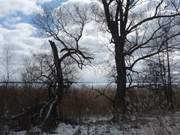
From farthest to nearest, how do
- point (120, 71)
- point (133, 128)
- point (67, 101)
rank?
point (120, 71) < point (67, 101) < point (133, 128)

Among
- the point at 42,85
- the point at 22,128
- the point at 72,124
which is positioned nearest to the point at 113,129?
the point at 72,124

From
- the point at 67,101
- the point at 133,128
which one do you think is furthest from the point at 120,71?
the point at 133,128

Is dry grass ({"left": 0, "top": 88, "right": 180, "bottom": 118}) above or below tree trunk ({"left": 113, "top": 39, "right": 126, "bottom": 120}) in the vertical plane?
below

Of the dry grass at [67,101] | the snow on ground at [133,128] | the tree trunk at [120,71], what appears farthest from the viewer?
the tree trunk at [120,71]

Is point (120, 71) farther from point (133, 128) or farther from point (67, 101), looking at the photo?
point (133, 128)

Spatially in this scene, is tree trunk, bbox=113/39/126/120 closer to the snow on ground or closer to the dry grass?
the dry grass

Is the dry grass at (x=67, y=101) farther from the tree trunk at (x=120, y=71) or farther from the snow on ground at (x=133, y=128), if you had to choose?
the snow on ground at (x=133, y=128)

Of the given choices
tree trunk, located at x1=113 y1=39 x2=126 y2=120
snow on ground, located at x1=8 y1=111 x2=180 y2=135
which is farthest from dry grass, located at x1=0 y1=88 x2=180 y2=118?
snow on ground, located at x1=8 y1=111 x2=180 y2=135

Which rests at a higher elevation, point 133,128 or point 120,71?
point 120,71

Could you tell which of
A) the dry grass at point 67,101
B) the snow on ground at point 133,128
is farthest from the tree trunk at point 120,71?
the snow on ground at point 133,128

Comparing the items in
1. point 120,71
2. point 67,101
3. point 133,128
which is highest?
point 120,71

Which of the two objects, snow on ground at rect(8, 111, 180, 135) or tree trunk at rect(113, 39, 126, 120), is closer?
snow on ground at rect(8, 111, 180, 135)

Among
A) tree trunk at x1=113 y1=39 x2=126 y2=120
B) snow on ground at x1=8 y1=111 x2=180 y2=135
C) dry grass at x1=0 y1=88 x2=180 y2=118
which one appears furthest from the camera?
tree trunk at x1=113 y1=39 x2=126 y2=120

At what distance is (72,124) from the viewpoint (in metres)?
16.5
